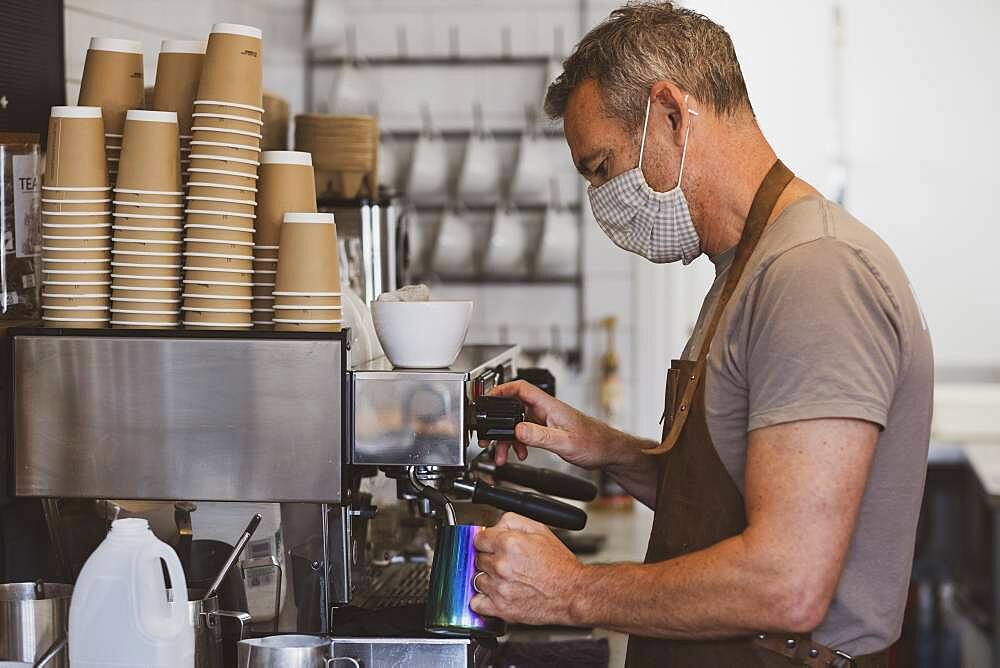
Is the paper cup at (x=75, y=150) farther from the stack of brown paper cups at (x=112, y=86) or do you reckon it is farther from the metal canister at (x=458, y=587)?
the metal canister at (x=458, y=587)

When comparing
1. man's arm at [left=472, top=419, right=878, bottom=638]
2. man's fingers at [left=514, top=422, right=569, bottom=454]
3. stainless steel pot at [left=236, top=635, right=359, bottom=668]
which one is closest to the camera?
man's arm at [left=472, top=419, right=878, bottom=638]

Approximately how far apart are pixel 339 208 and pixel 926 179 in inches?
107

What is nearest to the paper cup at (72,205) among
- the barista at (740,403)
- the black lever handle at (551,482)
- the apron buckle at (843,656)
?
the barista at (740,403)

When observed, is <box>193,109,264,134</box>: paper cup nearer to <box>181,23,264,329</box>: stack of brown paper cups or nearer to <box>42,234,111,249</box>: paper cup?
<box>181,23,264,329</box>: stack of brown paper cups

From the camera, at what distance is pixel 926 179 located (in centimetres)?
410

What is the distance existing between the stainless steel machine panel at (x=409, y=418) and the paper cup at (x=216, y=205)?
0.22 metres

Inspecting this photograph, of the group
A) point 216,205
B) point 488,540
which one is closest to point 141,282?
point 216,205

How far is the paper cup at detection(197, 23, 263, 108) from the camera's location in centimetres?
130

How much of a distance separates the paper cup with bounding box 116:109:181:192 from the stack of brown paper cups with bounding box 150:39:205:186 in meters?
0.08

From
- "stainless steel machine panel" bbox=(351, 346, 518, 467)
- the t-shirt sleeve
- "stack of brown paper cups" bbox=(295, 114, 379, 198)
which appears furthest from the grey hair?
"stack of brown paper cups" bbox=(295, 114, 379, 198)

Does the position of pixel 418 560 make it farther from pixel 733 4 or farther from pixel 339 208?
pixel 733 4

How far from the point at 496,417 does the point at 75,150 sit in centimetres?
53

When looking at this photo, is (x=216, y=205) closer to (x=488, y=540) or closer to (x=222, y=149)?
(x=222, y=149)

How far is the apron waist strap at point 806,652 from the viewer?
1.22 metres
